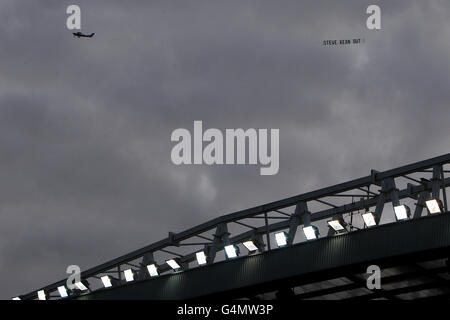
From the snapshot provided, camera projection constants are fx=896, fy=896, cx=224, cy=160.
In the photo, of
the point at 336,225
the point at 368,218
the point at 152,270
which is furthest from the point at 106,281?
the point at 368,218

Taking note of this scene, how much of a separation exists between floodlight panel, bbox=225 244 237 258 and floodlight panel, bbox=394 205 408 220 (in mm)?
8649

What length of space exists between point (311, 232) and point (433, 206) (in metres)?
5.25

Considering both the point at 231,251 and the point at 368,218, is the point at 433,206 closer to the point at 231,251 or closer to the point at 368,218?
the point at 368,218

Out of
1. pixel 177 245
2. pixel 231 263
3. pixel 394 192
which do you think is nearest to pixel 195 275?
pixel 231 263

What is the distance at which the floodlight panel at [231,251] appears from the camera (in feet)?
131

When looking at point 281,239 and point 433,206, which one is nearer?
point 433,206

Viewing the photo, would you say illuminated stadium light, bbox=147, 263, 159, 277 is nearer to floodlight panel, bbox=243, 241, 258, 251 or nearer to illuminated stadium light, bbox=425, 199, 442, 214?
floodlight panel, bbox=243, 241, 258, 251

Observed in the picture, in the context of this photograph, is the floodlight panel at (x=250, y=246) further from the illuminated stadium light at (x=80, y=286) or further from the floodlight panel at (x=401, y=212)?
the illuminated stadium light at (x=80, y=286)

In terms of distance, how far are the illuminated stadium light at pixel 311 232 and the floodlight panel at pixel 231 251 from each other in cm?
429

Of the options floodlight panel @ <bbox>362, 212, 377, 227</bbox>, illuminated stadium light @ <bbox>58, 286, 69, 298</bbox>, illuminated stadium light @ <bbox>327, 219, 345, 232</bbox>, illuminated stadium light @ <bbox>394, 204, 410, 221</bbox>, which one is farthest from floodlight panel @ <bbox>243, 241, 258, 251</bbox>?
illuminated stadium light @ <bbox>58, 286, 69, 298</bbox>

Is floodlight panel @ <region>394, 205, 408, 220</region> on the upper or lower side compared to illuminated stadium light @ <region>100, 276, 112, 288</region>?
upper

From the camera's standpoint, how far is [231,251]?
40.2 meters

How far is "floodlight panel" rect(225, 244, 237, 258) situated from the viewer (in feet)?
131

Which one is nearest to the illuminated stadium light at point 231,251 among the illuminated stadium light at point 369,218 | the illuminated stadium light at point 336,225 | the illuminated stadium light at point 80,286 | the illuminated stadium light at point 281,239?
the illuminated stadium light at point 281,239
